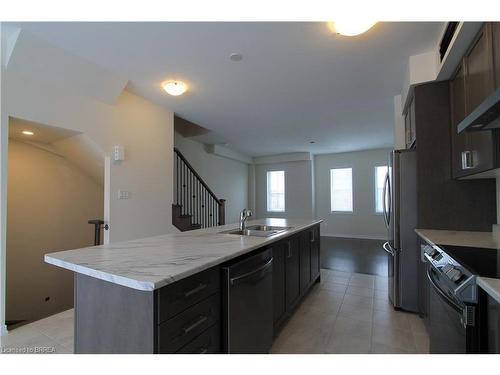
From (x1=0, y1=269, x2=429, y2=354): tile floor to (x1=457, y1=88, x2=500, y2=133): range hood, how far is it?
172 cm

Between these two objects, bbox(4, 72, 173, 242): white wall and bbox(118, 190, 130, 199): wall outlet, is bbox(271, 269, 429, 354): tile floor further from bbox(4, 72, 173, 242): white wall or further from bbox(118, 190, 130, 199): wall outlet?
bbox(118, 190, 130, 199): wall outlet

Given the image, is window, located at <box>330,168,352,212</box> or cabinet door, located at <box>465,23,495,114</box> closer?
cabinet door, located at <box>465,23,495,114</box>

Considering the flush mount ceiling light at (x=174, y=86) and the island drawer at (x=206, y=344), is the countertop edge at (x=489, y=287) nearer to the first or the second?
the island drawer at (x=206, y=344)

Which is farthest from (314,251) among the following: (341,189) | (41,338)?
(341,189)

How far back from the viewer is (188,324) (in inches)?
44.3

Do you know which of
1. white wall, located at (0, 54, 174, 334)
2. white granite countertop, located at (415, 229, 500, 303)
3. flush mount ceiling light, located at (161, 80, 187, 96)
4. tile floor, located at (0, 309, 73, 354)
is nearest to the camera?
white granite countertop, located at (415, 229, 500, 303)

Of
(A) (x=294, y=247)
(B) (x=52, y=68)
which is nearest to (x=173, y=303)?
(A) (x=294, y=247)

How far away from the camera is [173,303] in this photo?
1059 millimetres

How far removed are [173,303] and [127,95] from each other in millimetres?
3069

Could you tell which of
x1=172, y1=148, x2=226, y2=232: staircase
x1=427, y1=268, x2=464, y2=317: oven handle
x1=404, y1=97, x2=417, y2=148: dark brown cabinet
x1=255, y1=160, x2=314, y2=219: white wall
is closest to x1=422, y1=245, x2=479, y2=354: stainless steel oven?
x1=427, y1=268, x2=464, y2=317: oven handle

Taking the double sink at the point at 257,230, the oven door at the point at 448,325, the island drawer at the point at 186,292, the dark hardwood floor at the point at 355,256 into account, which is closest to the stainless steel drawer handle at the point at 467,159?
the oven door at the point at 448,325

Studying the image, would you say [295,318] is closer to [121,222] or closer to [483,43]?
[121,222]

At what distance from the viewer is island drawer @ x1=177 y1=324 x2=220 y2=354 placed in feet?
3.69

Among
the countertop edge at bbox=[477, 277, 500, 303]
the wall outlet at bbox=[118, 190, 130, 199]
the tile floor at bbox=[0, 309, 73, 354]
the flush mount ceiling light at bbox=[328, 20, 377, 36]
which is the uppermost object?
the flush mount ceiling light at bbox=[328, 20, 377, 36]
